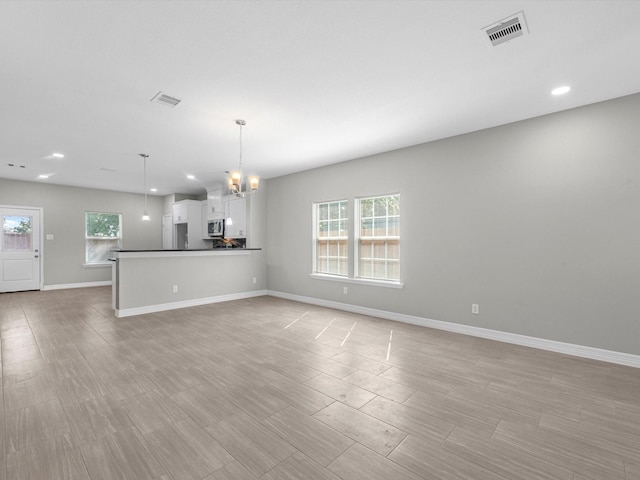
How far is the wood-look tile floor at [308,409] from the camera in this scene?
1687 mm

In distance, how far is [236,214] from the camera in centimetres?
719

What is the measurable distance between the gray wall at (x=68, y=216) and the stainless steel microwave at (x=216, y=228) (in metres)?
2.91

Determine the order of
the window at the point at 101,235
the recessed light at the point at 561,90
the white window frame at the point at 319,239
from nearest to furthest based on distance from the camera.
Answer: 1. the recessed light at the point at 561,90
2. the white window frame at the point at 319,239
3. the window at the point at 101,235

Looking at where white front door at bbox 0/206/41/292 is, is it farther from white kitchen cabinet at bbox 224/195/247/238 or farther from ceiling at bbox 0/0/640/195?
white kitchen cabinet at bbox 224/195/247/238

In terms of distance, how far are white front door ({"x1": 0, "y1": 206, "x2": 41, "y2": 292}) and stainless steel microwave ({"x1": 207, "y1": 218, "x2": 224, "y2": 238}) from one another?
4263mm

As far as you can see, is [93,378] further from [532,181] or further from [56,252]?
[56,252]

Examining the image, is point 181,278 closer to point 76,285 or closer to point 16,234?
point 76,285

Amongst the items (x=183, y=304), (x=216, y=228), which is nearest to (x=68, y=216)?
(x=216, y=228)

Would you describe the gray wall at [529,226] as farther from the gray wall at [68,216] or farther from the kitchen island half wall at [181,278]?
the gray wall at [68,216]

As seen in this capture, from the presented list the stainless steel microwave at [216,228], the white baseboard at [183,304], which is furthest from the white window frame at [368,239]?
the stainless steel microwave at [216,228]

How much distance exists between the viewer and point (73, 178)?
23.4ft

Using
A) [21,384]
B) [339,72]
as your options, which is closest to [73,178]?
[21,384]

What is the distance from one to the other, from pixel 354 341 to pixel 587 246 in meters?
2.89

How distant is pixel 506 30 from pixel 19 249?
10.4m
